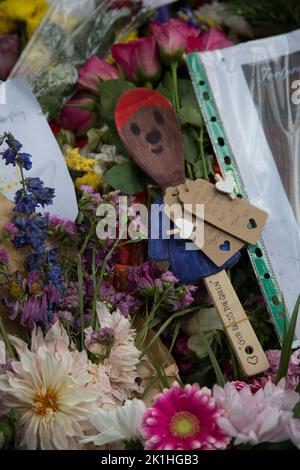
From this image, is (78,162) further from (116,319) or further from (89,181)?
(116,319)

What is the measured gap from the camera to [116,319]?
2.23 feet

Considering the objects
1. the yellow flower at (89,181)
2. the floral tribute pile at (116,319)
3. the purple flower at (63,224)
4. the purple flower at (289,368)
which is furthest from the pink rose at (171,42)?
the purple flower at (289,368)

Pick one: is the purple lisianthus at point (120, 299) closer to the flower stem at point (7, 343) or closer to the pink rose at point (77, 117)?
the flower stem at point (7, 343)

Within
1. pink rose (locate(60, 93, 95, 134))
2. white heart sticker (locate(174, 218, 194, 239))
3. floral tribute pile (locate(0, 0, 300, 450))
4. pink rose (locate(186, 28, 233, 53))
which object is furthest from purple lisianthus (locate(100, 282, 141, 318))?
pink rose (locate(186, 28, 233, 53))

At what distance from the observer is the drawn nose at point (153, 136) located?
2.82 ft

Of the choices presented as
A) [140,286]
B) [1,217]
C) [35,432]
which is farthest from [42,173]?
[35,432]

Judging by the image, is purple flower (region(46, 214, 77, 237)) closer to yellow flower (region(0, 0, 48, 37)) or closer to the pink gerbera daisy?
the pink gerbera daisy

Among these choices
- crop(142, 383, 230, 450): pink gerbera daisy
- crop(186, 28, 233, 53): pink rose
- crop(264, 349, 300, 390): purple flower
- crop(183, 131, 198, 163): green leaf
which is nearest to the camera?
crop(142, 383, 230, 450): pink gerbera daisy

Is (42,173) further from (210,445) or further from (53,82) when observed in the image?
(210,445)

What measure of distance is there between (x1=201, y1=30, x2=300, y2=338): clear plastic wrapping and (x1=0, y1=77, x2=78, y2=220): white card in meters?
0.24

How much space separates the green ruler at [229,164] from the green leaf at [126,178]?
11 centimetres

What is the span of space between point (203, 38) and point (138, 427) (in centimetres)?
66

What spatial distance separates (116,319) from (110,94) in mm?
385

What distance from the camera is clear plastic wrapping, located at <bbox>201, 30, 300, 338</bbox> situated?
2.66ft
